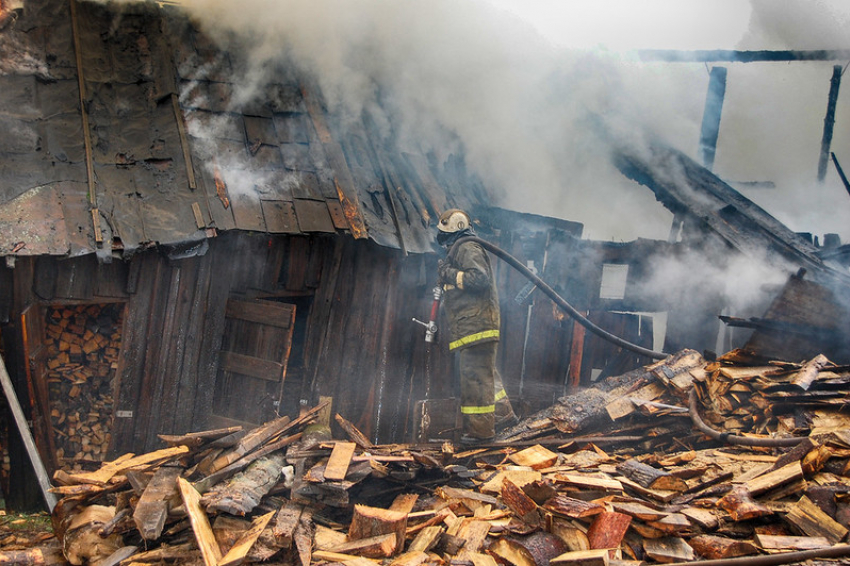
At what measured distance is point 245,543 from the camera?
3.97 metres

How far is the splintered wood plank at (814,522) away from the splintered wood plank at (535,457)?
2.00 meters

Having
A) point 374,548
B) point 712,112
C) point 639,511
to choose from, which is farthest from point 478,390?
point 712,112

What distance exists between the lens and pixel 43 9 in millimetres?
6477

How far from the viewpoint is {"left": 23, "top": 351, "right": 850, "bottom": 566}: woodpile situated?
3.87 meters

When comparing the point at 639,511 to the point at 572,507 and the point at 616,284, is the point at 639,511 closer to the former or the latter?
the point at 572,507

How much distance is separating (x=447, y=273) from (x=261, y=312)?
2.13 meters

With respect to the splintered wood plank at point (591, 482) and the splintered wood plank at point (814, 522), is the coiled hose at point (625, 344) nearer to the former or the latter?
the splintered wood plank at point (814, 522)

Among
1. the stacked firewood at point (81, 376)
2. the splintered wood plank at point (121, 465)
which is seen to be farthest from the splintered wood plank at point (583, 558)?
the stacked firewood at point (81, 376)

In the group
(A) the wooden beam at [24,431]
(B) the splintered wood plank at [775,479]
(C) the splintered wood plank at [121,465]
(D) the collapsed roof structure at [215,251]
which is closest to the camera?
(B) the splintered wood plank at [775,479]

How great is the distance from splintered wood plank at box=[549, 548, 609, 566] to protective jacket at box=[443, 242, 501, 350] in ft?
9.91

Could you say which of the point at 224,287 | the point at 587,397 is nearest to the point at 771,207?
the point at 587,397

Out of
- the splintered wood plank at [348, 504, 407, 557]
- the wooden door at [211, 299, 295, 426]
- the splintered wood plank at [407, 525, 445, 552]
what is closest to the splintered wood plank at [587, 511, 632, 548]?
the splintered wood plank at [407, 525, 445, 552]

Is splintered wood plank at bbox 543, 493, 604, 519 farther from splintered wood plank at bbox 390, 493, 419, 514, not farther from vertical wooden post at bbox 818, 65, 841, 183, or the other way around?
vertical wooden post at bbox 818, 65, 841, 183

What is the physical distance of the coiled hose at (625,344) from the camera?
539cm
